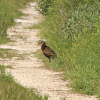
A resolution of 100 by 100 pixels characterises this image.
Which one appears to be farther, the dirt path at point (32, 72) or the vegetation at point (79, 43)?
the vegetation at point (79, 43)

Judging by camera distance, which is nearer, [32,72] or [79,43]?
[79,43]

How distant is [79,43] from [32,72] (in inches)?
71.5

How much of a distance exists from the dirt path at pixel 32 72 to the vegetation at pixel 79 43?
0.35 meters

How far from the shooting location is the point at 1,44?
1703 cm

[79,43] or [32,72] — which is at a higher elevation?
[79,43]

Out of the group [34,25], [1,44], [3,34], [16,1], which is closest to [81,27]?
[1,44]

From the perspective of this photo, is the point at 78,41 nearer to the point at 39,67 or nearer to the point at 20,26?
the point at 39,67

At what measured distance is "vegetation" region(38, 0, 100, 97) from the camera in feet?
30.6

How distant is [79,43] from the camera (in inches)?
425

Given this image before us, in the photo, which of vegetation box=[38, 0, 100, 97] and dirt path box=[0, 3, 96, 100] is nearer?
dirt path box=[0, 3, 96, 100]

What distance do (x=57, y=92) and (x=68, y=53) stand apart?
219 centimetres

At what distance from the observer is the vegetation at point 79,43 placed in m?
9.33

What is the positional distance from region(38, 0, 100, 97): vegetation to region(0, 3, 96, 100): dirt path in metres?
0.35

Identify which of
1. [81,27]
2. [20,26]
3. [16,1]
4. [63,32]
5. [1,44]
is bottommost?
[16,1]
